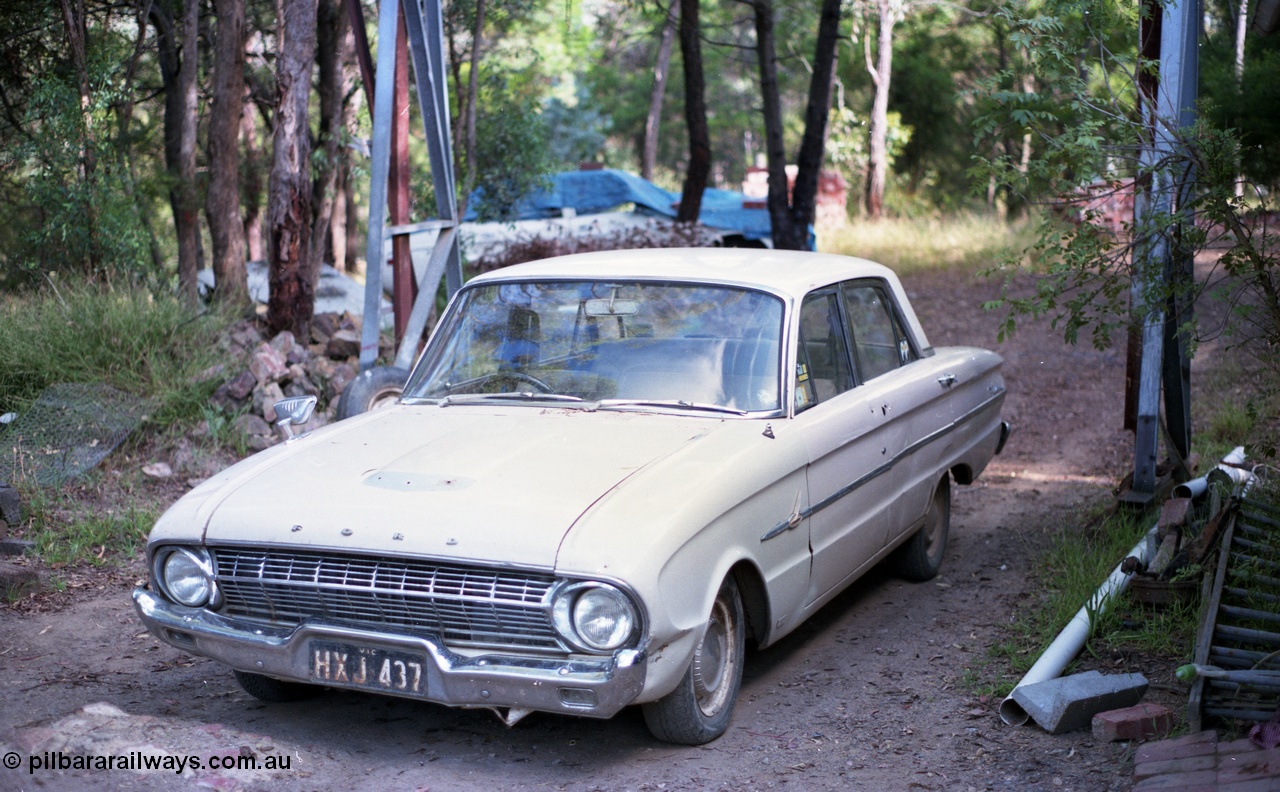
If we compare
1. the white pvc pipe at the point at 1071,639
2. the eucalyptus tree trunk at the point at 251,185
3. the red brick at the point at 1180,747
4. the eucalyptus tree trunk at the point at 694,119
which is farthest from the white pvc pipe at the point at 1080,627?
the eucalyptus tree trunk at the point at 251,185

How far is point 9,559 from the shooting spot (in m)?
5.79

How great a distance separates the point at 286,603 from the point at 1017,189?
12.4 feet

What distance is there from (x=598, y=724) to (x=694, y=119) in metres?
11.2

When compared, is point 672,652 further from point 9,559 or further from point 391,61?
point 391,61

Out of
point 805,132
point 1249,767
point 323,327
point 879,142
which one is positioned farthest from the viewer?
point 879,142

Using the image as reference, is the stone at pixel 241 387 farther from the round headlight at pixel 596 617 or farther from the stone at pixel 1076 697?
the stone at pixel 1076 697

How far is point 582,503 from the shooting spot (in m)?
3.44

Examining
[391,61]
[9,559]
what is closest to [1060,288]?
[391,61]

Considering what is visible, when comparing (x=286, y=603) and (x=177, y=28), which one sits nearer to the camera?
(x=286, y=603)

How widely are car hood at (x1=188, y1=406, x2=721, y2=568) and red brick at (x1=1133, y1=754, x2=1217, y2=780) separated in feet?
5.60

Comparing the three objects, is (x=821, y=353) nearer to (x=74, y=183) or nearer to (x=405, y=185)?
(x=405, y=185)

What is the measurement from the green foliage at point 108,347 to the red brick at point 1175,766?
6108 millimetres

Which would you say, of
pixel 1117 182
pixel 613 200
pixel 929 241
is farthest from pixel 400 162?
pixel 929 241

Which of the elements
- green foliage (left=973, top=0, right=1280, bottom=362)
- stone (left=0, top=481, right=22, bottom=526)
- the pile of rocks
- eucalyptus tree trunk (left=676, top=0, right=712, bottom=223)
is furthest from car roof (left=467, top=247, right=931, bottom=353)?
eucalyptus tree trunk (left=676, top=0, right=712, bottom=223)
